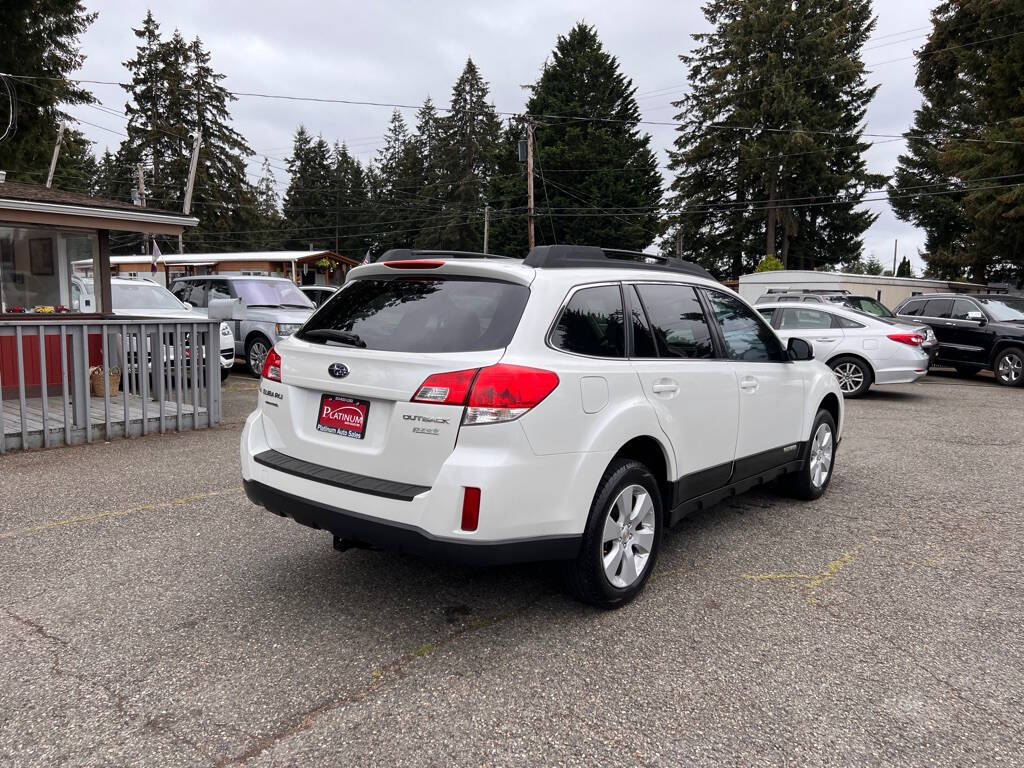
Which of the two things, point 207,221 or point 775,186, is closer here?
point 775,186

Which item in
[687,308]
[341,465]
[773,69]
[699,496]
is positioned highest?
[773,69]

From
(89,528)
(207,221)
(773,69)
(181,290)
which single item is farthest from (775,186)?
(89,528)

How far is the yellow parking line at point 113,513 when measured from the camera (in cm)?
471

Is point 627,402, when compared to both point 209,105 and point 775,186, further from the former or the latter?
point 209,105

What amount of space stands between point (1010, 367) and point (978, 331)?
960 mm

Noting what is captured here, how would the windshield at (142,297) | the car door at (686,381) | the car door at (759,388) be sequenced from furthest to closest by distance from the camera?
the windshield at (142,297) → the car door at (759,388) → the car door at (686,381)

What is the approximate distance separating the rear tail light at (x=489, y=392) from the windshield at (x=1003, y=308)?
15.0 metres

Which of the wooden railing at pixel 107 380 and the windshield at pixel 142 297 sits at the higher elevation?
the windshield at pixel 142 297

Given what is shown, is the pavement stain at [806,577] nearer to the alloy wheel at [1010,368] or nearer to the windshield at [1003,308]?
the alloy wheel at [1010,368]

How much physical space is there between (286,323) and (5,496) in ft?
25.5

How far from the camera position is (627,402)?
3.55 meters

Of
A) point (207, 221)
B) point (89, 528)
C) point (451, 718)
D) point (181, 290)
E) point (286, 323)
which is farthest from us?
point (207, 221)

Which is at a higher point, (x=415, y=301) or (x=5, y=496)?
(x=415, y=301)

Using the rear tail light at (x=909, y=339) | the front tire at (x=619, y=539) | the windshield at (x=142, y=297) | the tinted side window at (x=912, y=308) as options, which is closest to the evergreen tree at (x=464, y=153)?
the tinted side window at (x=912, y=308)
